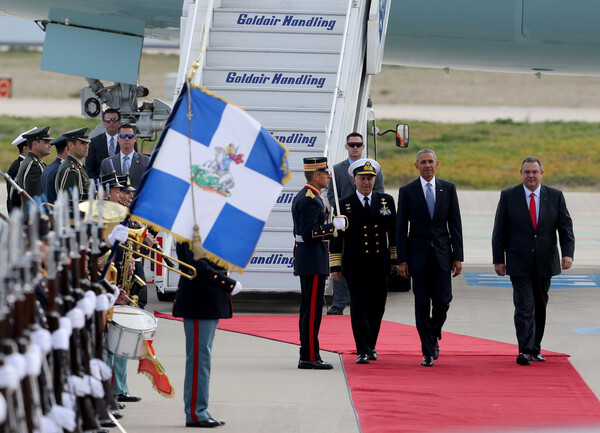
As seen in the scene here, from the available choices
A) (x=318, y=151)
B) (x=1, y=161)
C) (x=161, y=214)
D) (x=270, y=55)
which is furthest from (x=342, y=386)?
(x=1, y=161)

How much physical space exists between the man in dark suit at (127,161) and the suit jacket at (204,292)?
4405 millimetres

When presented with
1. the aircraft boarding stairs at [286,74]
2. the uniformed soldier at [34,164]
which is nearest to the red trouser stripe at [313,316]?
the aircraft boarding stairs at [286,74]

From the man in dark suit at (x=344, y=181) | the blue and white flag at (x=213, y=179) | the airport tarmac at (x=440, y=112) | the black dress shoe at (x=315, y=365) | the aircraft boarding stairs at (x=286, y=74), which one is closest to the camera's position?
the blue and white flag at (x=213, y=179)

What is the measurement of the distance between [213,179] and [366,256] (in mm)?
2552

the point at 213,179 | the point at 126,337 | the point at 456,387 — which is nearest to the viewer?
the point at 213,179

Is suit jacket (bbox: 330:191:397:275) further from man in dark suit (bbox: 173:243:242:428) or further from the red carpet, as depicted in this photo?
man in dark suit (bbox: 173:243:242:428)

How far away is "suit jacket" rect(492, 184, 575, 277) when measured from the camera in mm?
8305

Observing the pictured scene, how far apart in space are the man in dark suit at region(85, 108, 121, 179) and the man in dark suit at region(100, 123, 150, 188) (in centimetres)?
68

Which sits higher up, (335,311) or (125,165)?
(125,165)

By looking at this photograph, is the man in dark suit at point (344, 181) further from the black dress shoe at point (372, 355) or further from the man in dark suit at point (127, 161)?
the black dress shoe at point (372, 355)

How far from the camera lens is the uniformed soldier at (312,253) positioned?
26.4ft

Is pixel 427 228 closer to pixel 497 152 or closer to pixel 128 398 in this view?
pixel 128 398

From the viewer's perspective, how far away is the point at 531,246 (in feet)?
27.3

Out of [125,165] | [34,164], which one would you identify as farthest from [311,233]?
[125,165]
